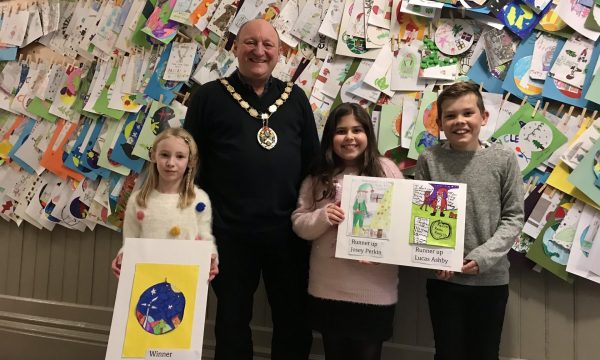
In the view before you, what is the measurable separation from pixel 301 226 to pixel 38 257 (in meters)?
1.38

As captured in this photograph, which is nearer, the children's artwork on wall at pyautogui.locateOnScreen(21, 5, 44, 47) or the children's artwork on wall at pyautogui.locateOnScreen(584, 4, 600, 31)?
the children's artwork on wall at pyautogui.locateOnScreen(584, 4, 600, 31)

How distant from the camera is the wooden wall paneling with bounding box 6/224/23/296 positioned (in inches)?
80.4

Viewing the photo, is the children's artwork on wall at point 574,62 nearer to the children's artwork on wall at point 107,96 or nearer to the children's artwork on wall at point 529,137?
the children's artwork on wall at point 529,137

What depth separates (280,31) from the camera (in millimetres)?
1675

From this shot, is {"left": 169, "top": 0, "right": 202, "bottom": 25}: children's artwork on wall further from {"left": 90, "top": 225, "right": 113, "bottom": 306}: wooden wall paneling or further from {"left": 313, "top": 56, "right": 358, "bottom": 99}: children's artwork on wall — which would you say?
{"left": 90, "top": 225, "right": 113, "bottom": 306}: wooden wall paneling

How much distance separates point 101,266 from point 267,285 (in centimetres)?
88

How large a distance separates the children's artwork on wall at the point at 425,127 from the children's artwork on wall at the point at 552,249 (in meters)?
0.43

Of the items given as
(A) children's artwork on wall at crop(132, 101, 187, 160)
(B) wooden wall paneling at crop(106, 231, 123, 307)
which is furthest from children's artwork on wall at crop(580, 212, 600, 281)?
(B) wooden wall paneling at crop(106, 231, 123, 307)

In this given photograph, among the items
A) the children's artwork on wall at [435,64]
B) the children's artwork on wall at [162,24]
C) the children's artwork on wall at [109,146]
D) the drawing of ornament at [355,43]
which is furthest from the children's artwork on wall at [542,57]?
the children's artwork on wall at [109,146]

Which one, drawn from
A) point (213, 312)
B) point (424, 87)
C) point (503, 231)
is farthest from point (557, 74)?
point (213, 312)

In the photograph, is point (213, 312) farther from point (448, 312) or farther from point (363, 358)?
point (448, 312)

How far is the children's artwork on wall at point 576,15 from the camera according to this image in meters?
1.41

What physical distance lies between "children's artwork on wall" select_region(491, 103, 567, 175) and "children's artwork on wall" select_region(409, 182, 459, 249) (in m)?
0.41

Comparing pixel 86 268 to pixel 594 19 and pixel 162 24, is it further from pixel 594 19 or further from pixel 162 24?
pixel 594 19
